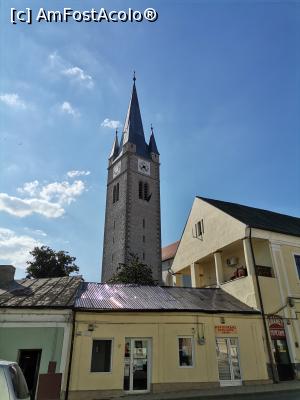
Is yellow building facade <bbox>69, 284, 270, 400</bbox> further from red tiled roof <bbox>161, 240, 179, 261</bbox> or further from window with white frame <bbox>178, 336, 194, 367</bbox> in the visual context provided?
red tiled roof <bbox>161, 240, 179, 261</bbox>

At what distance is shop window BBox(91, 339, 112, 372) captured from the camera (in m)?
11.8

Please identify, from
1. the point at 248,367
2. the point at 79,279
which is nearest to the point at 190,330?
the point at 248,367

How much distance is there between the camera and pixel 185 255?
925 inches

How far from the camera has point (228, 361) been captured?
13.6 metres

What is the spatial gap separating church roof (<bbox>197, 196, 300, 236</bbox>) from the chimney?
13242mm

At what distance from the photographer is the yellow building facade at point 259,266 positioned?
15000 mm

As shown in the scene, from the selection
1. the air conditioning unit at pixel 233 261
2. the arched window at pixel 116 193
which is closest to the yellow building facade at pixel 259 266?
the air conditioning unit at pixel 233 261

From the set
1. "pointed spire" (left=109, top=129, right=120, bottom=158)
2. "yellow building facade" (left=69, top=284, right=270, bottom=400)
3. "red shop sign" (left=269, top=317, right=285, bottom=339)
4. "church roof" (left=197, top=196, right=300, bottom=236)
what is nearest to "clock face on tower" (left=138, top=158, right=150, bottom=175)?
"pointed spire" (left=109, top=129, right=120, bottom=158)

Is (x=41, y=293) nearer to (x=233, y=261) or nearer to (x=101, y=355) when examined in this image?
(x=101, y=355)

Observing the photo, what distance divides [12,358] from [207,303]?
8.99 meters

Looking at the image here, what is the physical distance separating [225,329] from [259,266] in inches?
174

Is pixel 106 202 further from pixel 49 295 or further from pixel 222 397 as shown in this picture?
pixel 222 397

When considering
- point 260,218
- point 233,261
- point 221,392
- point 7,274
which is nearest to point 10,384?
point 221,392

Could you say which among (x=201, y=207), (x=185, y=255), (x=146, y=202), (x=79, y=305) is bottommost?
(x=79, y=305)
